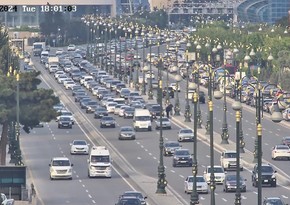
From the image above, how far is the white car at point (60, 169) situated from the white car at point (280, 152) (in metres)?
13.3

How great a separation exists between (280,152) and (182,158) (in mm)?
5970

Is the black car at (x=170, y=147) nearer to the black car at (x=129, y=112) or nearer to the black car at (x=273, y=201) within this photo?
the black car at (x=129, y=112)

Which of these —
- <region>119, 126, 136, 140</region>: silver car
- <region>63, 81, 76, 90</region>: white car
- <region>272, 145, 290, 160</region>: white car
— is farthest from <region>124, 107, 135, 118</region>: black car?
<region>272, 145, 290, 160</region>: white car

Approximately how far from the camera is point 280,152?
109 m

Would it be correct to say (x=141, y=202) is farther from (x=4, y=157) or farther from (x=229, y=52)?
(x=229, y=52)

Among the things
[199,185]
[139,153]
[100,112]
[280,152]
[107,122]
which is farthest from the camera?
[100,112]

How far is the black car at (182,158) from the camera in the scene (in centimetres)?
10712

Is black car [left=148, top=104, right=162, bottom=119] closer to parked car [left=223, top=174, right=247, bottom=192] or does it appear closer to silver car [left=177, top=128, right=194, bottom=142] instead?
silver car [left=177, top=128, right=194, bottom=142]

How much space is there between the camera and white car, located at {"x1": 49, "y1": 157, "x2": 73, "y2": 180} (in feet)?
333

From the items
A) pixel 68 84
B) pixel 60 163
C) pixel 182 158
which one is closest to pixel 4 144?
pixel 60 163

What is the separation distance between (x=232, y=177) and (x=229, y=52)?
3785 inches

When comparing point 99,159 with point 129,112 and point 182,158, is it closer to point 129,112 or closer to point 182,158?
point 182,158

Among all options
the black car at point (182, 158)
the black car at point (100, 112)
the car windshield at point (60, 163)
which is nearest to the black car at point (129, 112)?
the black car at point (100, 112)

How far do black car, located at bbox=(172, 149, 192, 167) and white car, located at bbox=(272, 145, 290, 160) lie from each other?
500 cm
